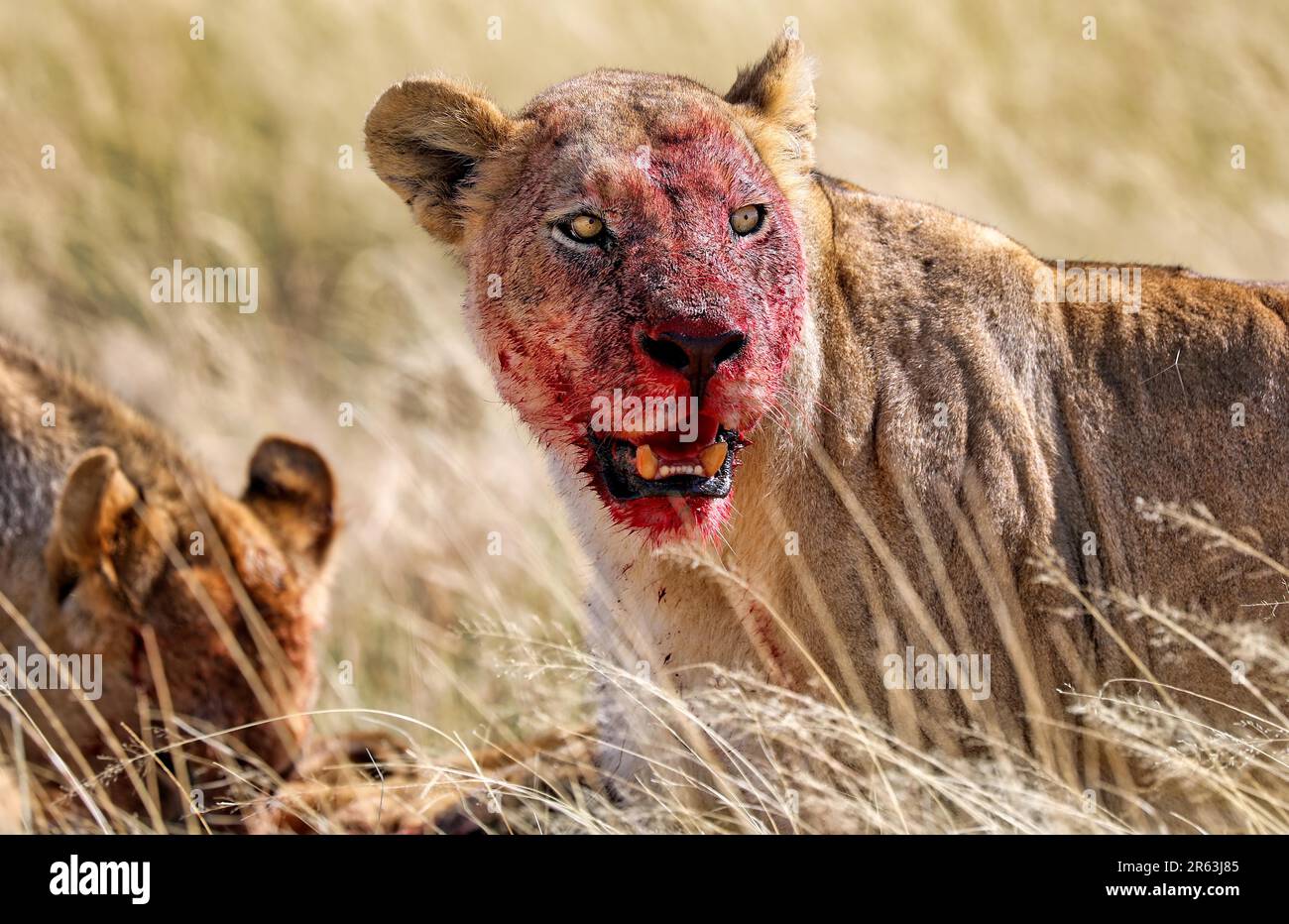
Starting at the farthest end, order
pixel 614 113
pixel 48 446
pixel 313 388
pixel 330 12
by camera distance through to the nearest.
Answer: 1. pixel 330 12
2. pixel 313 388
3. pixel 48 446
4. pixel 614 113

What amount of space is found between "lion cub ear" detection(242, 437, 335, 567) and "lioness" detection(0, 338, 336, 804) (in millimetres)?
209

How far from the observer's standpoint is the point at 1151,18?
14742 millimetres

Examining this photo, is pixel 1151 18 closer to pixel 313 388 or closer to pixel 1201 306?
pixel 313 388

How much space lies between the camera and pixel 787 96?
4.93 metres

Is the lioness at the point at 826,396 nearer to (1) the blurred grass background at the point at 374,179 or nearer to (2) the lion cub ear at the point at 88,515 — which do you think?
(2) the lion cub ear at the point at 88,515

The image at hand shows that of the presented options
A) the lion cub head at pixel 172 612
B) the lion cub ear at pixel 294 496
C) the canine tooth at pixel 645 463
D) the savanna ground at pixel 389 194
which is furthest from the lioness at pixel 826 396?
the savanna ground at pixel 389 194

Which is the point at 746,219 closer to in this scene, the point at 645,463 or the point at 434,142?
the point at 645,463

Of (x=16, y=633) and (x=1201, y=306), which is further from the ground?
(x=1201, y=306)

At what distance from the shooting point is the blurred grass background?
1177cm

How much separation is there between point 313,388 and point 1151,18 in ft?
27.6

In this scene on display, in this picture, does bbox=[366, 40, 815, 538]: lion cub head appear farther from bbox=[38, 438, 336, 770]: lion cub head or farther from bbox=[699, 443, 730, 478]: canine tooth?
bbox=[38, 438, 336, 770]: lion cub head

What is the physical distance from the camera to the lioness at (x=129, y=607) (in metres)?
5.32

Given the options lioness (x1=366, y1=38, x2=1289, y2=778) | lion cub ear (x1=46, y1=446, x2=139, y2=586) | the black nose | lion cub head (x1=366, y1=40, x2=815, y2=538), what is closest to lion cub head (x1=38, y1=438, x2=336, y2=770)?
lion cub ear (x1=46, y1=446, x2=139, y2=586)

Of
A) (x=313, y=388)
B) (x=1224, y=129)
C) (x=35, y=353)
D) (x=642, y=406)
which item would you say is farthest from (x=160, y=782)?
(x=1224, y=129)
